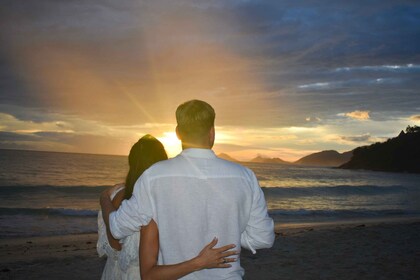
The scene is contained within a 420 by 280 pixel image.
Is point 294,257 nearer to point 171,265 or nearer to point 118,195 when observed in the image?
point 118,195

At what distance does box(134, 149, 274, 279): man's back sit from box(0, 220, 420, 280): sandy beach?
20.2 feet

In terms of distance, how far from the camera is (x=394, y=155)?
305 ft

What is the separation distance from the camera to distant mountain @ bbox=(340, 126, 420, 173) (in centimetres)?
8900

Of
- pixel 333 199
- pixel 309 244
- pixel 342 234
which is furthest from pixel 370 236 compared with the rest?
pixel 333 199

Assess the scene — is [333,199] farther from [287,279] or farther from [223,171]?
[223,171]

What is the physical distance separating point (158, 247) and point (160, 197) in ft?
0.97

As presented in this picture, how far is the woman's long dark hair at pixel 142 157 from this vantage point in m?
2.65

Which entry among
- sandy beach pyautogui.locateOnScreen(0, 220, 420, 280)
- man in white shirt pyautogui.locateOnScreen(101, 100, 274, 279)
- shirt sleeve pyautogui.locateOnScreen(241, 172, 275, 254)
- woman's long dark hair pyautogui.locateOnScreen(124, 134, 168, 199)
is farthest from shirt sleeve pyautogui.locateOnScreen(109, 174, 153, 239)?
sandy beach pyautogui.locateOnScreen(0, 220, 420, 280)

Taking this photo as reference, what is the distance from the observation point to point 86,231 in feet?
44.8

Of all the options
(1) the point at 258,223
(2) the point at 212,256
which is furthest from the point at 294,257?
(2) the point at 212,256

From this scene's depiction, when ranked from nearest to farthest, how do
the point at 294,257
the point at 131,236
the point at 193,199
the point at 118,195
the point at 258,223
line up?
1. the point at 193,199
2. the point at 258,223
3. the point at 131,236
4. the point at 118,195
5. the point at 294,257

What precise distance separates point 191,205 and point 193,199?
0.03m

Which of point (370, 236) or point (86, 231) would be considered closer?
point (370, 236)

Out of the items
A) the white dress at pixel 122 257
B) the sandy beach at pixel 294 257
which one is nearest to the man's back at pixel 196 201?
the white dress at pixel 122 257
